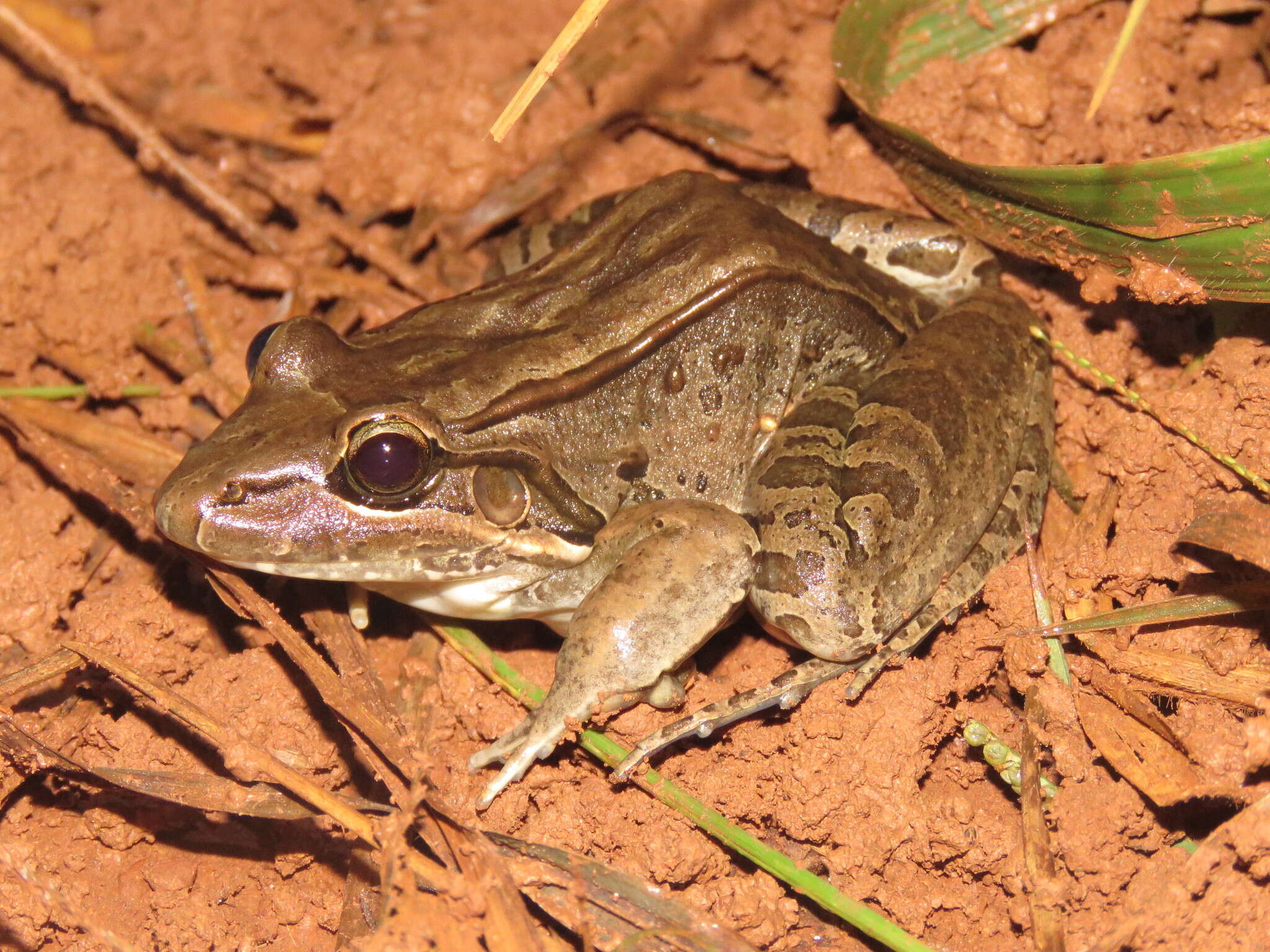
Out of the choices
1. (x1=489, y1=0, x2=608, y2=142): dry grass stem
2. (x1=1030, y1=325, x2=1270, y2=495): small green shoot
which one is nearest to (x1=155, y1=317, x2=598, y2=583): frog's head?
(x1=489, y1=0, x2=608, y2=142): dry grass stem

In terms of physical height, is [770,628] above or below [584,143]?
below

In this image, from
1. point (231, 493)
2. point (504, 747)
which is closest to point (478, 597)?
point (504, 747)

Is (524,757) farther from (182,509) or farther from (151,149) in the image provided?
(151,149)

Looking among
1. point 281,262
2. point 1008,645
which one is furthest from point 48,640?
point 1008,645

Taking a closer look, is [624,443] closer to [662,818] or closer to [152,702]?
[662,818]

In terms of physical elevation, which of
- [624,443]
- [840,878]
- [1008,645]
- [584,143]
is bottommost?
[840,878]

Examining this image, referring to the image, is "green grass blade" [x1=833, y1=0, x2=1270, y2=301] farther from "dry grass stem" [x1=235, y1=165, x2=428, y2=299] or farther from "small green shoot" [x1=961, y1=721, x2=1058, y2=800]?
"dry grass stem" [x1=235, y1=165, x2=428, y2=299]

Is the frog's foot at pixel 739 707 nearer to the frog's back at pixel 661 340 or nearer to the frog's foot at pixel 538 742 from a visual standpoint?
the frog's foot at pixel 538 742

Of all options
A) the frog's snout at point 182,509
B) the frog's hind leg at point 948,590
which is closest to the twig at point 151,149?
the frog's snout at point 182,509
